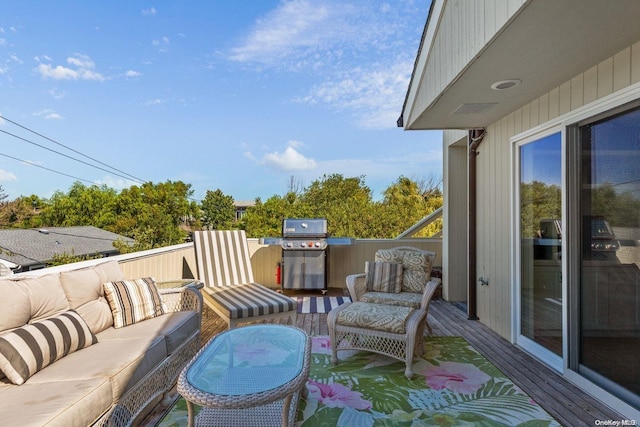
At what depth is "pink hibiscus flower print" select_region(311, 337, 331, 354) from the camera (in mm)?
3041

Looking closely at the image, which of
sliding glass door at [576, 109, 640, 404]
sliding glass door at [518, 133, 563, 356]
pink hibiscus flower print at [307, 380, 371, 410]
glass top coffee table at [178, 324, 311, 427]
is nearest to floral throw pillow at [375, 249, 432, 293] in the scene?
sliding glass door at [518, 133, 563, 356]

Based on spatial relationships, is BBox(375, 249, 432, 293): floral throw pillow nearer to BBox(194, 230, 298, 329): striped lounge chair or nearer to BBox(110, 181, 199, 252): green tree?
BBox(194, 230, 298, 329): striped lounge chair

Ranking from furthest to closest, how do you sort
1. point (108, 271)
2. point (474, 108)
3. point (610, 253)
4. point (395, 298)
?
point (395, 298)
point (474, 108)
point (108, 271)
point (610, 253)

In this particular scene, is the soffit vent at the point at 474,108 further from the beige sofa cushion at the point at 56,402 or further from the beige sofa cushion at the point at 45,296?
the beige sofa cushion at the point at 45,296

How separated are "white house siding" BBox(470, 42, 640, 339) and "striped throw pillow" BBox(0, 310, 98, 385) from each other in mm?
3596

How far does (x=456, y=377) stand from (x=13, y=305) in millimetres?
2909

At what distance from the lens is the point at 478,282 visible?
157 inches

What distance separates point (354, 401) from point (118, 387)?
1.41 meters

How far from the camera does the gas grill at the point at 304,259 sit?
532 centimetres

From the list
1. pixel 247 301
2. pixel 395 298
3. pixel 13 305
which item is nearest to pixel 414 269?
pixel 395 298

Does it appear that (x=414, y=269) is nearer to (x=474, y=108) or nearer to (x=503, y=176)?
(x=503, y=176)

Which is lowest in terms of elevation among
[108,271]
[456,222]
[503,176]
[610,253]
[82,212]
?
[108,271]

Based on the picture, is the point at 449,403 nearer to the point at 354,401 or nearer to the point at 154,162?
the point at 354,401

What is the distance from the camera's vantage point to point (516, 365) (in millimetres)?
2762
